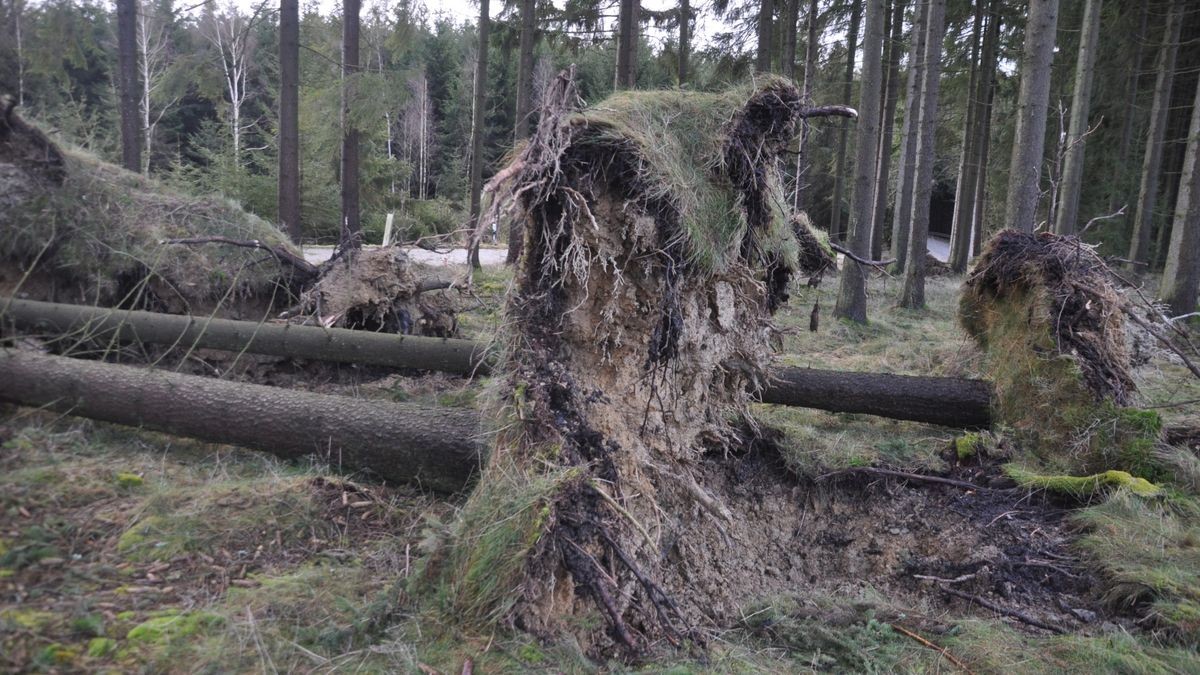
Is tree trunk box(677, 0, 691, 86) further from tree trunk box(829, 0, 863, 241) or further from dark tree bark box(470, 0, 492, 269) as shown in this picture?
dark tree bark box(470, 0, 492, 269)

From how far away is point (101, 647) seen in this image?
9.45 ft

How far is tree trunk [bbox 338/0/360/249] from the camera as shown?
1334 cm

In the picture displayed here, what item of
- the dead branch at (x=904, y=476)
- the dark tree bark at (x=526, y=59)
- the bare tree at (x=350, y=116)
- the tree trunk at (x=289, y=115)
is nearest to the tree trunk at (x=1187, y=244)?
the dead branch at (x=904, y=476)

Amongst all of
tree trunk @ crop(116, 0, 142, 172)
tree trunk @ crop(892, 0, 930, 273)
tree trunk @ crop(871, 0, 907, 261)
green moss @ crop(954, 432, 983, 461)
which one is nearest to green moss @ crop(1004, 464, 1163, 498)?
green moss @ crop(954, 432, 983, 461)

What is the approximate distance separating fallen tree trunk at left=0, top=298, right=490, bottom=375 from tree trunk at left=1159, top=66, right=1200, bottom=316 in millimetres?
13053

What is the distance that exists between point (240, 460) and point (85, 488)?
45.2 inches

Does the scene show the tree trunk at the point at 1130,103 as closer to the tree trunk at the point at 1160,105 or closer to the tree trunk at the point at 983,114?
the tree trunk at the point at 1160,105

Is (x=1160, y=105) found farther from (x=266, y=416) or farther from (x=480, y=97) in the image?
(x=266, y=416)

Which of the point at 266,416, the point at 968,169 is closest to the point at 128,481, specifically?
the point at 266,416

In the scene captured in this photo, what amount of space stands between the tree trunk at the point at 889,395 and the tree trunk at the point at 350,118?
31.3ft

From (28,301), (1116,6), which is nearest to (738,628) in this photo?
(28,301)

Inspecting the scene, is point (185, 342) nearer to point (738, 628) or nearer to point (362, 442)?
point (362, 442)

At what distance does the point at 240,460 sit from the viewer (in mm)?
5363

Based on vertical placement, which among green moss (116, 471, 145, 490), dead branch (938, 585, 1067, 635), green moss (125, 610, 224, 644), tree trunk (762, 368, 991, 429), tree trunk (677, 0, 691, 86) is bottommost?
dead branch (938, 585, 1067, 635)
